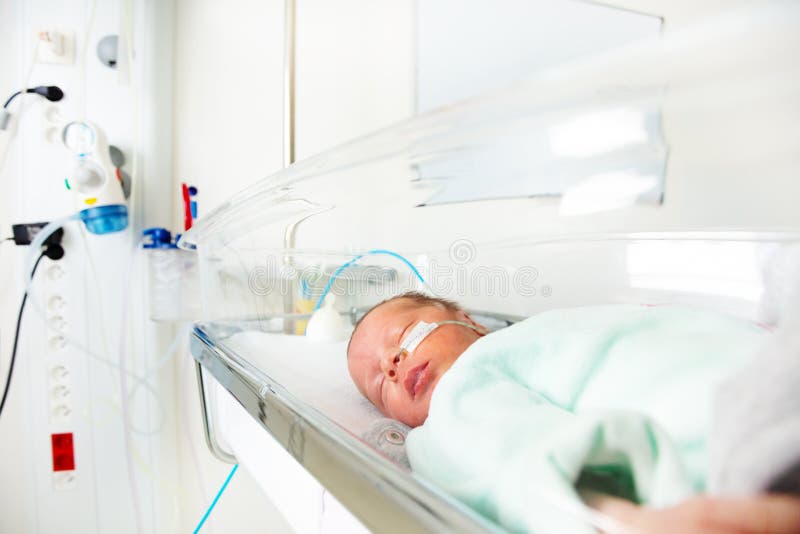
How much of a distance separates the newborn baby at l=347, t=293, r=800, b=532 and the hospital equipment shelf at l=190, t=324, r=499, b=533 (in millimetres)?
42

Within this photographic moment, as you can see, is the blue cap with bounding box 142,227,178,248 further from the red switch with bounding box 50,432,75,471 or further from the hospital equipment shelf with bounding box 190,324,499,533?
the hospital equipment shelf with bounding box 190,324,499,533

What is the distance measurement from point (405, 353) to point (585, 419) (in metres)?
0.40

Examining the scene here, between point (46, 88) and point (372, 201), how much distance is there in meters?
1.12

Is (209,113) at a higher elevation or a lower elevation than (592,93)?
higher

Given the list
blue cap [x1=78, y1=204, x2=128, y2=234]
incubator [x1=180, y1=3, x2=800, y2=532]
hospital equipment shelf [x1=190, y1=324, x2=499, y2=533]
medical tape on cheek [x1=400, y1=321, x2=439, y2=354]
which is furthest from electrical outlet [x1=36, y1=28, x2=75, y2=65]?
medical tape on cheek [x1=400, y1=321, x2=439, y2=354]

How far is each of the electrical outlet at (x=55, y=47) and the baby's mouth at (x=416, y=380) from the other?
1290 mm

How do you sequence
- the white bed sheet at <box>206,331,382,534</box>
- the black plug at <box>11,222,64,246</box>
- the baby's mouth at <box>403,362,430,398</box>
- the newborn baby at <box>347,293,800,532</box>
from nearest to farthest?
1. the newborn baby at <box>347,293,800,532</box>
2. the white bed sheet at <box>206,331,382,534</box>
3. the baby's mouth at <box>403,362,430,398</box>
4. the black plug at <box>11,222,64,246</box>

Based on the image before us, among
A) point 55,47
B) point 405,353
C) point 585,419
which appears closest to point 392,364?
point 405,353

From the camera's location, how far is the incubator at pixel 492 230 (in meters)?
0.32

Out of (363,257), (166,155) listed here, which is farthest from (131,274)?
(363,257)

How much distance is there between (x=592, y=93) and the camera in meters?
0.33

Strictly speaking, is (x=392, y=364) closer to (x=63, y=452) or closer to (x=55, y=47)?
(x=63, y=452)

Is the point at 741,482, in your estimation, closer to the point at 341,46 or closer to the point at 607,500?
the point at 607,500

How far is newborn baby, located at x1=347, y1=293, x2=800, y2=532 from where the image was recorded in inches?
9.2
